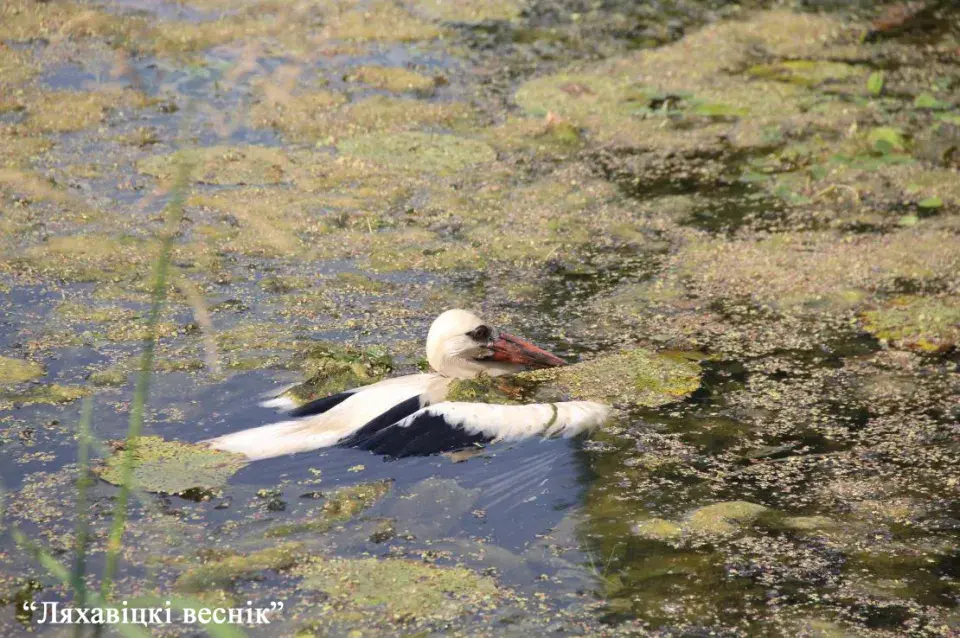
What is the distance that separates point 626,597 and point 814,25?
270 inches

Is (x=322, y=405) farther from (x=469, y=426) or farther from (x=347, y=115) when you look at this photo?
(x=347, y=115)

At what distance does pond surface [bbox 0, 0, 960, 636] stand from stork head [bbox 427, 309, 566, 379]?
266 millimetres

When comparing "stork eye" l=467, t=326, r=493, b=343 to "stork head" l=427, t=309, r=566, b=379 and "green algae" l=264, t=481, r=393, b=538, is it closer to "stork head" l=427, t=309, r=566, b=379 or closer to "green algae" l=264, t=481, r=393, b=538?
"stork head" l=427, t=309, r=566, b=379

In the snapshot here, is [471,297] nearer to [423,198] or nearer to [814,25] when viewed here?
[423,198]

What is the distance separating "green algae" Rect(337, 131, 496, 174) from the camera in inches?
274

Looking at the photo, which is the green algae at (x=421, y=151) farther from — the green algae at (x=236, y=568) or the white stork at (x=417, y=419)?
the green algae at (x=236, y=568)

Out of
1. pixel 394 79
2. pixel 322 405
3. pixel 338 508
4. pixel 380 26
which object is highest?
pixel 380 26

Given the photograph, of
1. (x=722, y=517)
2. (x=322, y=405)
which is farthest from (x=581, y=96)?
(x=722, y=517)

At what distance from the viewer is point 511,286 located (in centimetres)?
572

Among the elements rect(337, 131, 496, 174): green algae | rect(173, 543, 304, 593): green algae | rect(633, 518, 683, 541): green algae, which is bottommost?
rect(633, 518, 683, 541): green algae

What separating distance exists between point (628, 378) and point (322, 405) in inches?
48.5

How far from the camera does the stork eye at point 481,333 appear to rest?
4.71m

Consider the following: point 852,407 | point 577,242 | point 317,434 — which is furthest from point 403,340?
point 852,407

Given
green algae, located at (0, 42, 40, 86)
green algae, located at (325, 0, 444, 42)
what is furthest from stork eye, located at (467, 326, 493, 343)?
green algae, located at (325, 0, 444, 42)
